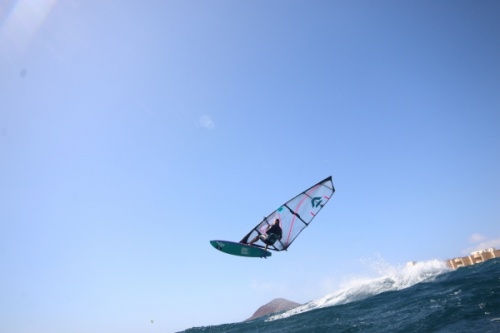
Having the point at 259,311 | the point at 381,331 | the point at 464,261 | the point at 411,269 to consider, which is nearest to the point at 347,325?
the point at 381,331

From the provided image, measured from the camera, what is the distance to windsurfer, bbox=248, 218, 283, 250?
12.7m

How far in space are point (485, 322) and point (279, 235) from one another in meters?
7.55

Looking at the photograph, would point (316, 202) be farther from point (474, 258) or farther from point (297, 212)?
point (474, 258)

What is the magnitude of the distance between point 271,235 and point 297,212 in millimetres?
2170

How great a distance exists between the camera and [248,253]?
1303 centimetres

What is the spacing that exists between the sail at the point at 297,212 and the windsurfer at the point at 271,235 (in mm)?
651

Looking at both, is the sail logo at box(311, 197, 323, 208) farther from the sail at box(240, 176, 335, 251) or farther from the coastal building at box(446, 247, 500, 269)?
the coastal building at box(446, 247, 500, 269)

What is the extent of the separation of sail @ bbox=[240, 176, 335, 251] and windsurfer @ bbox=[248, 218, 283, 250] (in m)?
0.65

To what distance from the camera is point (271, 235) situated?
1267 cm

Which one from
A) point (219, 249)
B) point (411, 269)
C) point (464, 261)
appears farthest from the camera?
point (464, 261)

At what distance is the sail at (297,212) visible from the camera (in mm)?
13672

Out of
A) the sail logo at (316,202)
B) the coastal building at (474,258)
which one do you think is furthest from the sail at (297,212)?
the coastal building at (474,258)

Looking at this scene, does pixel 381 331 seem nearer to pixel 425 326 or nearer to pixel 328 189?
pixel 425 326

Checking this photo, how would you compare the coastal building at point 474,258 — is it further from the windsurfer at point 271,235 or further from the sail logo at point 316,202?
the windsurfer at point 271,235
